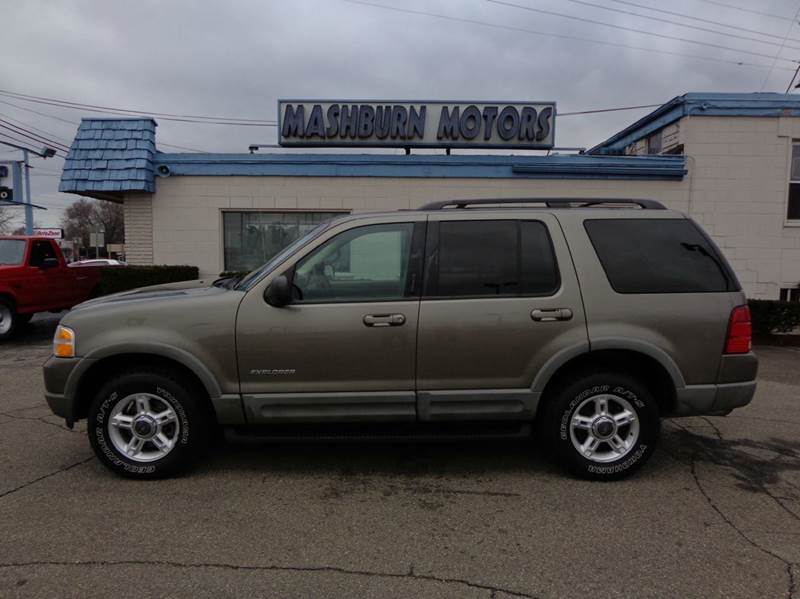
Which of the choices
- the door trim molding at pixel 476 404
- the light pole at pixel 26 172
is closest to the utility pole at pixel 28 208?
the light pole at pixel 26 172

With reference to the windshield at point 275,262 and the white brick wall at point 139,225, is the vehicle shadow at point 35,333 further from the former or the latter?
the windshield at point 275,262

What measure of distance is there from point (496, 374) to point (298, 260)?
5.23 ft

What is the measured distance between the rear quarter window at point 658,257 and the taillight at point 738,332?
186mm

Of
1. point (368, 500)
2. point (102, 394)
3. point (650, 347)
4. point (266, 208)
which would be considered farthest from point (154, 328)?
point (266, 208)

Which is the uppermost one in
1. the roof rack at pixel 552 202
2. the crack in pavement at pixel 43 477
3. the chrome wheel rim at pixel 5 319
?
the roof rack at pixel 552 202

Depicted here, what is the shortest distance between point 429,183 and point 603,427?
8.12m

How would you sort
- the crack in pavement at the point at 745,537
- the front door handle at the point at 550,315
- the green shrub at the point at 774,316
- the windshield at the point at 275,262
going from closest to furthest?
the crack in pavement at the point at 745,537 < the front door handle at the point at 550,315 < the windshield at the point at 275,262 < the green shrub at the point at 774,316

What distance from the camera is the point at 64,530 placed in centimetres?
315

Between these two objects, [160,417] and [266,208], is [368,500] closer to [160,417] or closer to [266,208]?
[160,417]

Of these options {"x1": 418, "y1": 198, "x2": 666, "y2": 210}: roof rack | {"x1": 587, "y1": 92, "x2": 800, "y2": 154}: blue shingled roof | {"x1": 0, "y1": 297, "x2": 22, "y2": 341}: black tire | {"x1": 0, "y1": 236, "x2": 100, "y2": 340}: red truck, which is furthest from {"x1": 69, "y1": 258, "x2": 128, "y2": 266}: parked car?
{"x1": 587, "y1": 92, "x2": 800, "y2": 154}: blue shingled roof

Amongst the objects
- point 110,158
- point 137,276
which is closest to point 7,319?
point 137,276

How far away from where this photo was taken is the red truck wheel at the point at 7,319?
9.45 m

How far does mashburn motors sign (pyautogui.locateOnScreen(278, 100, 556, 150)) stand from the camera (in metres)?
11.5

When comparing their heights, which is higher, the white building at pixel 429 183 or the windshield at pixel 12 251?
the white building at pixel 429 183
